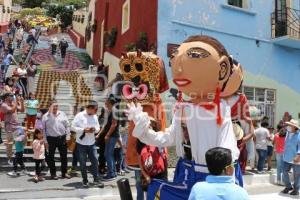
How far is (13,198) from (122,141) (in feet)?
9.62

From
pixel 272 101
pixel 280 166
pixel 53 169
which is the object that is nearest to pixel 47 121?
pixel 53 169

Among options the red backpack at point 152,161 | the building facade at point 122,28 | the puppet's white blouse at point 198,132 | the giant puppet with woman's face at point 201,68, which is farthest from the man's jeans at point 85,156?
the giant puppet with woman's face at point 201,68

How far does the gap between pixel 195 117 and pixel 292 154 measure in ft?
22.3

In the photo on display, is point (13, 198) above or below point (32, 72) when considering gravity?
below

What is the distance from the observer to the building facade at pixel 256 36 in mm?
13203

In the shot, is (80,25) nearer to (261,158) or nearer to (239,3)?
(239,3)

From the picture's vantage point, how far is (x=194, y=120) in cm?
412

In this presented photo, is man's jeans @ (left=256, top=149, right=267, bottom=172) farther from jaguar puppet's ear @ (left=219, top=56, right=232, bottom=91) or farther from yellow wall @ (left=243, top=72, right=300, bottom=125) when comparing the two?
jaguar puppet's ear @ (left=219, top=56, right=232, bottom=91)

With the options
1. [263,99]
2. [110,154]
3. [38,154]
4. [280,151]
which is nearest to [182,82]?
[110,154]

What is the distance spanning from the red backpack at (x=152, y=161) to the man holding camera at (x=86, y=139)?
3.61 meters

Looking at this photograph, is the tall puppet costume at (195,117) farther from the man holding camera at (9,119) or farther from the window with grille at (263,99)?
the window with grille at (263,99)

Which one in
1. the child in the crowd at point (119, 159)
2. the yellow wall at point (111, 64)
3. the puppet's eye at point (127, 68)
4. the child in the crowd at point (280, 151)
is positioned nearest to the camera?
the puppet's eye at point (127, 68)

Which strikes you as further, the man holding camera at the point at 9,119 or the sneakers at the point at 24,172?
the man holding camera at the point at 9,119

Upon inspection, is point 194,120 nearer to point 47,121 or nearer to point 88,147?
point 88,147
